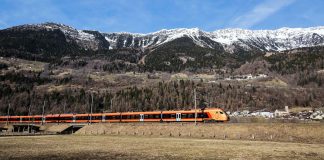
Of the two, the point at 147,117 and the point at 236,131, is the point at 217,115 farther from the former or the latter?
the point at 147,117

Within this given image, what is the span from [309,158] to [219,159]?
8884 mm

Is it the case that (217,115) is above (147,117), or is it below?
above

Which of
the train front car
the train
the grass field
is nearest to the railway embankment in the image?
the train

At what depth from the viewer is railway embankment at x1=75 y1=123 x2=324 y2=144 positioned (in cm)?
5634

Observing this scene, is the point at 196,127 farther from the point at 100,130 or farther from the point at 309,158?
the point at 309,158

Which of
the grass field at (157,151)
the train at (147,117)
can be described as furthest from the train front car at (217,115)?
the grass field at (157,151)

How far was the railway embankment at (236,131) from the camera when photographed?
56344 millimetres

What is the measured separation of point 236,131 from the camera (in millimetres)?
64625

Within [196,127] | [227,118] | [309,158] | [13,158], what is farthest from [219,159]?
[227,118]

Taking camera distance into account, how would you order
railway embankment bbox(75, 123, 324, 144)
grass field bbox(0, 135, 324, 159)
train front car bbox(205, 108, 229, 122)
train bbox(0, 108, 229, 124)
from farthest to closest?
train bbox(0, 108, 229, 124) → train front car bbox(205, 108, 229, 122) → railway embankment bbox(75, 123, 324, 144) → grass field bbox(0, 135, 324, 159)

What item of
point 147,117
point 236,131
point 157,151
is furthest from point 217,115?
point 157,151

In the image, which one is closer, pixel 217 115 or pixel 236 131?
pixel 236 131

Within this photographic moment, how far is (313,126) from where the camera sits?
56625 millimetres

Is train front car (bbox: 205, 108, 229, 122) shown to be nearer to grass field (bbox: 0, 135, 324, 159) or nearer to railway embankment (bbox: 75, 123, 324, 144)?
railway embankment (bbox: 75, 123, 324, 144)
